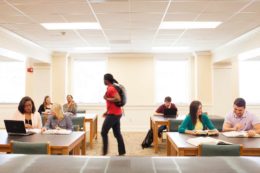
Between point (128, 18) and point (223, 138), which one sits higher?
point (128, 18)

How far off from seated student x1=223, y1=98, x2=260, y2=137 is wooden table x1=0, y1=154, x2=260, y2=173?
7.89 feet

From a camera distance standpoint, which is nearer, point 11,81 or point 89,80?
point 89,80

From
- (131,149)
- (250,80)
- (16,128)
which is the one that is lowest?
(131,149)

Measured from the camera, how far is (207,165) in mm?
1182

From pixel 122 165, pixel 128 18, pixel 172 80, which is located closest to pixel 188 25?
pixel 128 18

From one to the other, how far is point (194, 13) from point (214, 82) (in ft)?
13.8

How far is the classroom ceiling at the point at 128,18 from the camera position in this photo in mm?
3668

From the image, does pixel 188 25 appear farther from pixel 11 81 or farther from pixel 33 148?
pixel 11 81

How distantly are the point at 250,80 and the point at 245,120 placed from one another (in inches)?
218

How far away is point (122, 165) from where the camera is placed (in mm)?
1186

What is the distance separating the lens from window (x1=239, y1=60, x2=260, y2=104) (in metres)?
8.47

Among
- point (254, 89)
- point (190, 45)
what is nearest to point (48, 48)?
point (190, 45)

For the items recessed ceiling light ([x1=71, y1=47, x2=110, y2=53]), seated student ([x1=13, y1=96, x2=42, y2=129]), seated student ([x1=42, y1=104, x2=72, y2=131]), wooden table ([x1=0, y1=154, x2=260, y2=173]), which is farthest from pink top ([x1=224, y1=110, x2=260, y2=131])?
recessed ceiling light ([x1=71, y1=47, x2=110, y2=53])

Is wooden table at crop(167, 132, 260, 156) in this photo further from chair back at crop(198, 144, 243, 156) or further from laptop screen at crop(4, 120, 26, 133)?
laptop screen at crop(4, 120, 26, 133)
